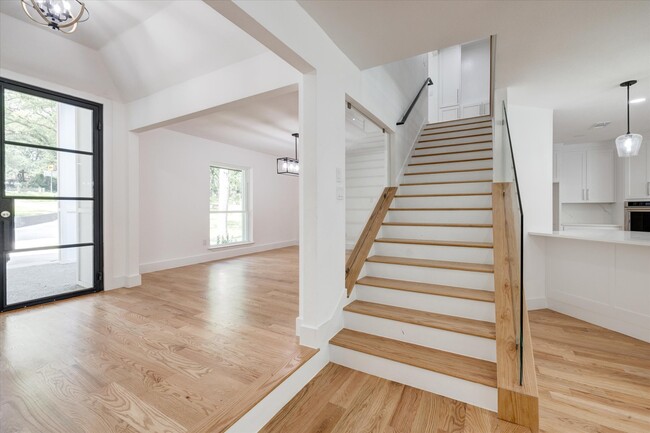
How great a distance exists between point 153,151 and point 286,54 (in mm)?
4057

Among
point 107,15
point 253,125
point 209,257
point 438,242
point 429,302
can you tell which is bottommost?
point 209,257

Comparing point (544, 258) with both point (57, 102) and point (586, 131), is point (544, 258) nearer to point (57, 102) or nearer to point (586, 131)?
point (586, 131)

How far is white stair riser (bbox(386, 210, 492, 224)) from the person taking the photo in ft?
9.48

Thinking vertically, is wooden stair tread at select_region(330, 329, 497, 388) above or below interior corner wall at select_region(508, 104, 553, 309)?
below

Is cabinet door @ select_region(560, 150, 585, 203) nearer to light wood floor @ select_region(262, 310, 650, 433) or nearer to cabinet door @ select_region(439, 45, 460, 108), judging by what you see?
cabinet door @ select_region(439, 45, 460, 108)

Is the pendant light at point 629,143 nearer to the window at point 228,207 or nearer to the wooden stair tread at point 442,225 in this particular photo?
the wooden stair tread at point 442,225

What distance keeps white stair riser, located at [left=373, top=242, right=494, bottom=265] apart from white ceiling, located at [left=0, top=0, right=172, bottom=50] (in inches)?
124

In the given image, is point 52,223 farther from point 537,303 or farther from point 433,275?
point 537,303

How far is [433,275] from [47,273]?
14.2ft

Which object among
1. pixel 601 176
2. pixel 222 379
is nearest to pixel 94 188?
pixel 222 379

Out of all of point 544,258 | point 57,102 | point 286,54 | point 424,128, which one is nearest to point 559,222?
point 544,258

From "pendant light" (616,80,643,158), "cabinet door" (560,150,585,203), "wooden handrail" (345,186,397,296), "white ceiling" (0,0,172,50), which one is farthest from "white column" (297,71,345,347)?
"cabinet door" (560,150,585,203)

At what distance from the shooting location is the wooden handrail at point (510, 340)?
4.91 ft

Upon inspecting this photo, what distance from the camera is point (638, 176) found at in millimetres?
5160
